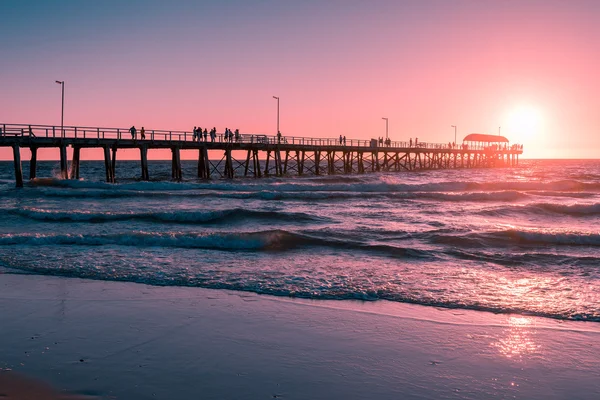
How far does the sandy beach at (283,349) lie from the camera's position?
4555mm

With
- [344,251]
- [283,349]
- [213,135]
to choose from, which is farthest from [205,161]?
[283,349]

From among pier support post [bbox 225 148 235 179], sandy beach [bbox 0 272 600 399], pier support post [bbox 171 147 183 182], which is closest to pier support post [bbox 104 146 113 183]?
pier support post [bbox 171 147 183 182]

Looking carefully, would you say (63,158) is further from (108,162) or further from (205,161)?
(205,161)

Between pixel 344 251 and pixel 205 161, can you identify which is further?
pixel 205 161

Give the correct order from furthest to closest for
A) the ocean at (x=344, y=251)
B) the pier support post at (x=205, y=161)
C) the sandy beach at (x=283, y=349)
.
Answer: the pier support post at (x=205, y=161) → the ocean at (x=344, y=251) → the sandy beach at (x=283, y=349)

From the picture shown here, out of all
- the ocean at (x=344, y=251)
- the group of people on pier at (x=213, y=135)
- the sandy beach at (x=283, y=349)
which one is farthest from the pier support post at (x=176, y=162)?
the sandy beach at (x=283, y=349)

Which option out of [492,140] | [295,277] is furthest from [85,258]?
[492,140]

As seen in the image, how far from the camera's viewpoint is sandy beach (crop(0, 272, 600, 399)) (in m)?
4.55

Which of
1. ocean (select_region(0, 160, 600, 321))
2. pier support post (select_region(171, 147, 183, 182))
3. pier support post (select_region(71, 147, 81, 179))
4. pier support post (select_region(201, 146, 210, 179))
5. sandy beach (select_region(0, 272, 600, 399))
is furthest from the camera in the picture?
pier support post (select_region(201, 146, 210, 179))

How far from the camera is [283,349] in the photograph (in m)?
5.52

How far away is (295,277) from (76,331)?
3.90 meters

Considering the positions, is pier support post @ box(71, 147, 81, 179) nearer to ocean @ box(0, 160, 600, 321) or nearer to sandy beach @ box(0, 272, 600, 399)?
ocean @ box(0, 160, 600, 321)

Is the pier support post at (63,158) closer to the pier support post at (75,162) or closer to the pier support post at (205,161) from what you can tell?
the pier support post at (75,162)

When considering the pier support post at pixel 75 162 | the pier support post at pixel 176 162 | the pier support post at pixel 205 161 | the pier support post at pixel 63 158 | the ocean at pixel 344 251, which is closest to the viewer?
the ocean at pixel 344 251
